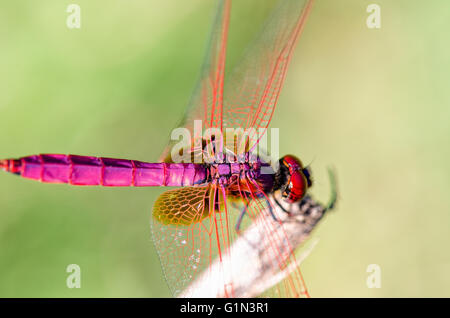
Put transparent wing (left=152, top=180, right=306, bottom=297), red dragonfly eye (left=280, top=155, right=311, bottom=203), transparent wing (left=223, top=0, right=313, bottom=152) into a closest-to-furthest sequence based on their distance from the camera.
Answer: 1. transparent wing (left=152, top=180, right=306, bottom=297)
2. red dragonfly eye (left=280, top=155, right=311, bottom=203)
3. transparent wing (left=223, top=0, right=313, bottom=152)

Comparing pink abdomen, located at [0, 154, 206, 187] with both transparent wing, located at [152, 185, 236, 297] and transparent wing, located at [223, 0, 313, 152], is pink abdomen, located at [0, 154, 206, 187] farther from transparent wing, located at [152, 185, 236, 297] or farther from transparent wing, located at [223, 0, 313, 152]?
transparent wing, located at [223, 0, 313, 152]

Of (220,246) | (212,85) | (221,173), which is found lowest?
(220,246)

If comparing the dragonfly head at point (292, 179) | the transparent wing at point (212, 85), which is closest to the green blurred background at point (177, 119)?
the transparent wing at point (212, 85)

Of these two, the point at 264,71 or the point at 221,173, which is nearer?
the point at 221,173

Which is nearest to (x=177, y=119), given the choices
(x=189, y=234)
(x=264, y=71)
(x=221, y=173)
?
(x=221, y=173)

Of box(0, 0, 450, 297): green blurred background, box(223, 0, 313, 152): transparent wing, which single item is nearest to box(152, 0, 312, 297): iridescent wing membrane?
box(223, 0, 313, 152): transparent wing

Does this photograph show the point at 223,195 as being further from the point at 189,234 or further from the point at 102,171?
the point at 102,171

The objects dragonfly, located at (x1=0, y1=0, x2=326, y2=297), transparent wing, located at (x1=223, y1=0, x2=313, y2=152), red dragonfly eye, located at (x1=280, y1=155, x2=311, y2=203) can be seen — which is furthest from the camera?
transparent wing, located at (x1=223, y1=0, x2=313, y2=152)
